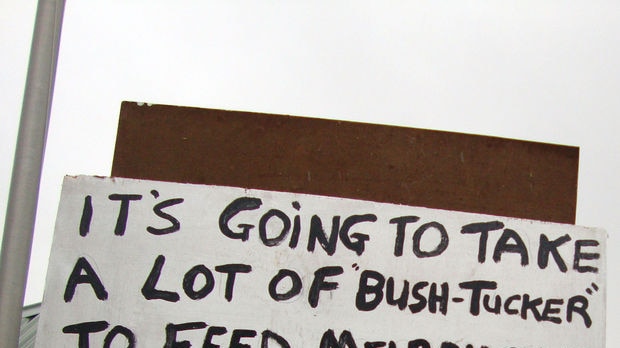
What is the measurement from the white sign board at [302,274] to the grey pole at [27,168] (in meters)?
0.17

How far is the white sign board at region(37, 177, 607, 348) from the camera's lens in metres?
2.23

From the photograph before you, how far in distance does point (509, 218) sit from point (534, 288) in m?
0.22

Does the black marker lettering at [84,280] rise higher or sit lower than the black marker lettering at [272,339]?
higher

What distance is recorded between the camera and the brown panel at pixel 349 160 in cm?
239

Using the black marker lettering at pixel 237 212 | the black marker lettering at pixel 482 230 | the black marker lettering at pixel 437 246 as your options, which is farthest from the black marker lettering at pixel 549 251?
the black marker lettering at pixel 237 212

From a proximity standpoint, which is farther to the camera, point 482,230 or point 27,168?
point 27,168

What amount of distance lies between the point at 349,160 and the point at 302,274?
0.39 meters

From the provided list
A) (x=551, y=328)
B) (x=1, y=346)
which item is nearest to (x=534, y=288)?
(x=551, y=328)

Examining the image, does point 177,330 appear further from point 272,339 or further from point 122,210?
point 122,210

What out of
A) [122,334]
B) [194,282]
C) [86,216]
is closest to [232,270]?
[194,282]

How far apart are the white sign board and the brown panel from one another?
0.07m

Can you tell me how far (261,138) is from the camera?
2.42 metres

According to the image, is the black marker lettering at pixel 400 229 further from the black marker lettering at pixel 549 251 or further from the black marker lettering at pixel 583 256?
the black marker lettering at pixel 583 256

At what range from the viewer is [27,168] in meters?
2.51
